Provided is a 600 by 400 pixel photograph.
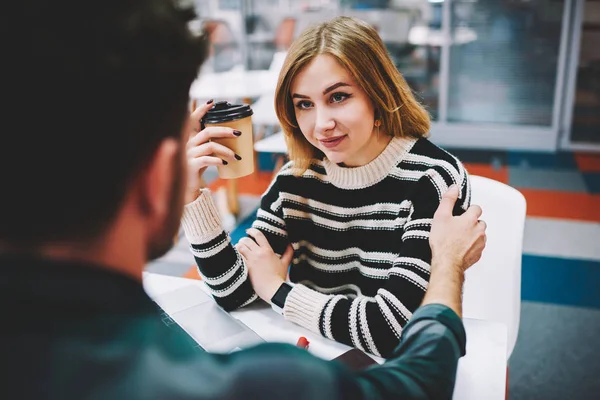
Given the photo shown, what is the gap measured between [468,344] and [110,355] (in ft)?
2.65

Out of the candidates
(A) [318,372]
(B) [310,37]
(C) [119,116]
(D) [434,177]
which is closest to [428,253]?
(D) [434,177]

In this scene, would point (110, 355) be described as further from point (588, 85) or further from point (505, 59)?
point (588, 85)

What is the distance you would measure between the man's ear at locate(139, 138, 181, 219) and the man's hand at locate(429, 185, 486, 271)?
548 millimetres

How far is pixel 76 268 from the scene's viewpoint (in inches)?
18.1

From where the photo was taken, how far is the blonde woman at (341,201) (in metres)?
1.14

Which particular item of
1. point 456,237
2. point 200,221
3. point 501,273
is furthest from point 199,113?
point 501,273

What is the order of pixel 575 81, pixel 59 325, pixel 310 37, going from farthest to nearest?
pixel 575 81
pixel 310 37
pixel 59 325


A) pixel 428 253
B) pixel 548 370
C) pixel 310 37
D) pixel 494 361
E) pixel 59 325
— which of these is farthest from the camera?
pixel 548 370

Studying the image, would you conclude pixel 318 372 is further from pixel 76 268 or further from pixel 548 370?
pixel 548 370

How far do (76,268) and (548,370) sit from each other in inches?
89.6

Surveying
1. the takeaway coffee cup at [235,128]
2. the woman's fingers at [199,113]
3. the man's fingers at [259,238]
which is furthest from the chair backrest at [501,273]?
the woman's fingers at [199,113]

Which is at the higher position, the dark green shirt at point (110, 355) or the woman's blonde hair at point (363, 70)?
the woman's blonde hair at point (363, 70)

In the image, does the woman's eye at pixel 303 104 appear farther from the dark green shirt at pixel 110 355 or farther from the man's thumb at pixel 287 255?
the dark green shirt at pixel 110 355

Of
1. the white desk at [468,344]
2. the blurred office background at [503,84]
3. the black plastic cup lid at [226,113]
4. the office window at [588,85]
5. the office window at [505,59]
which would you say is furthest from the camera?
the office window at [505,59]
